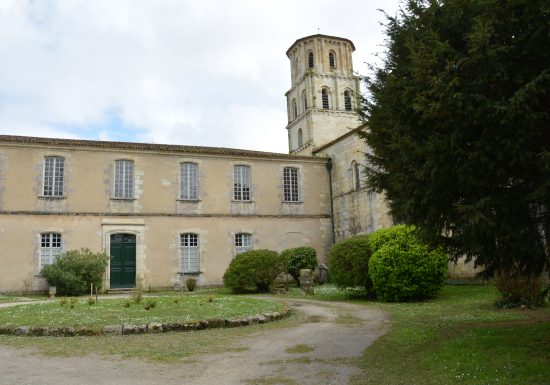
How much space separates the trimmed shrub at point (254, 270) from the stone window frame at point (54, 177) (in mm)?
8356

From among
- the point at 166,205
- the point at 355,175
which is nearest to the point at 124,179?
the point at 166,205

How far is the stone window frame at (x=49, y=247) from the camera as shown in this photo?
20141 mm

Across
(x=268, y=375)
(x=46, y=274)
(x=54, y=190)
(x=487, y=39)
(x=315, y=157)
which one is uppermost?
(x=315, y=157)

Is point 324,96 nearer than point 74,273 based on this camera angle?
No

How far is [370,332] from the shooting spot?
347 inches

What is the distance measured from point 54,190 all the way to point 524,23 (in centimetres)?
1962

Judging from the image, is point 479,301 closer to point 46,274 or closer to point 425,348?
point 425,348

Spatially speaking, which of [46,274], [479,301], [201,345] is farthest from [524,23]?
[46,274]

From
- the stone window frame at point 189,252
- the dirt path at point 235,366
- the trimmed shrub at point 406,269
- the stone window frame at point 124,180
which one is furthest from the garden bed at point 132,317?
the stone window frame at point 124,180

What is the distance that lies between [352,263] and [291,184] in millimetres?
10720

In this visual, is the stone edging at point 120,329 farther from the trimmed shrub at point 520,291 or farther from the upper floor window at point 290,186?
the upper floor window at point 290,186

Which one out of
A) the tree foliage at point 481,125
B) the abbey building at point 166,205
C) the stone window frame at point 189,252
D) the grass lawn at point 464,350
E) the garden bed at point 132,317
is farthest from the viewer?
the stone window frame at point 189,252

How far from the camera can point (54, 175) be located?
20875 millimetres

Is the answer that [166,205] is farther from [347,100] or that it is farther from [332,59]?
[332,59]
